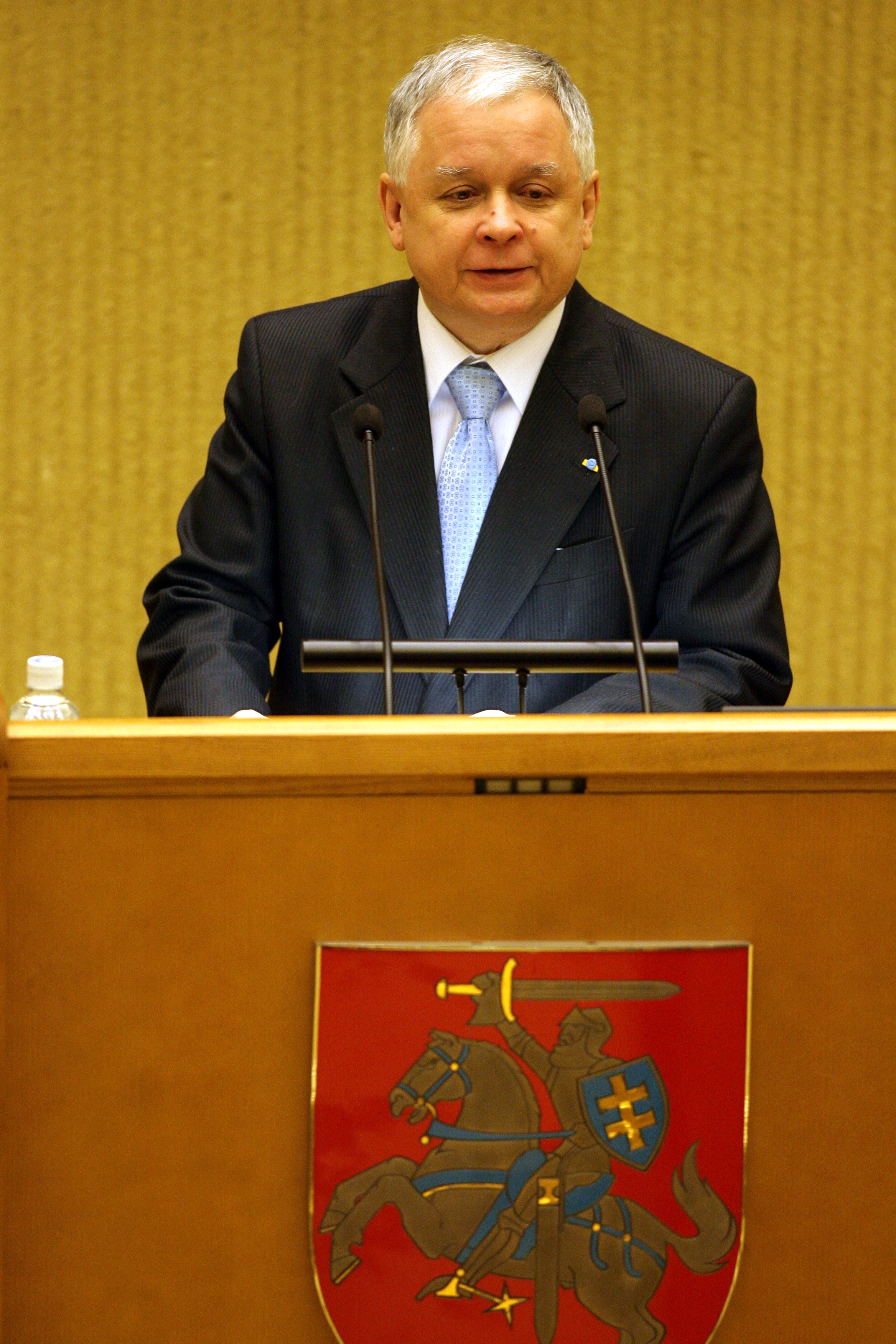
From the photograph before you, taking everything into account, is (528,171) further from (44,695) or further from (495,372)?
(44,695)

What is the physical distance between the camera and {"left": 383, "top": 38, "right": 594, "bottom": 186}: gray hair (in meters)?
1.71

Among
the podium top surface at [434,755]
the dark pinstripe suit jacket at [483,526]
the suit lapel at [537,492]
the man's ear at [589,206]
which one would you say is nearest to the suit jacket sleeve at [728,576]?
the dark pinstripe suit jacket at [483,526]

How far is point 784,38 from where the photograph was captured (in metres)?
3.00

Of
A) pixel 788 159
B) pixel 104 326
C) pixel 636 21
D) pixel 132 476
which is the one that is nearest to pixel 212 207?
pixel 104 326

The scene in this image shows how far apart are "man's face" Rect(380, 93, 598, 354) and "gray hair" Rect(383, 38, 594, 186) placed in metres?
0.01

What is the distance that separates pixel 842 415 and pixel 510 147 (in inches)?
63.1

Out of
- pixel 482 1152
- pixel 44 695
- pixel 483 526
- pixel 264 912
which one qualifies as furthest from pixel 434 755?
pixel 44 695

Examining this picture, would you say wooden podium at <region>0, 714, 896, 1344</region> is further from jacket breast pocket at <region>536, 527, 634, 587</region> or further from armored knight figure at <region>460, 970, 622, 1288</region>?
jacket breast pocket at <region>536, 527, 634, 587</region>

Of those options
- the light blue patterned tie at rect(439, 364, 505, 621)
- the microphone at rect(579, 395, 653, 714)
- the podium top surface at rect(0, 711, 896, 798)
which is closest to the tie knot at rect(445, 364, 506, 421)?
the light blue patterned tie at rect(439, 364, 505, 621)

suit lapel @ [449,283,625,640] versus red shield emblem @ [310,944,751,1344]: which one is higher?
suit lapel @ [449,283,625,640]

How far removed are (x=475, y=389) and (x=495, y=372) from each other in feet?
0.11

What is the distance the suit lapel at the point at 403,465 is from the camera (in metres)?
1.73

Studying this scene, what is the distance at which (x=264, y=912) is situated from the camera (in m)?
0.96

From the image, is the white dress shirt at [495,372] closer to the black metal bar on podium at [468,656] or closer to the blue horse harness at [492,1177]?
the black metal bar on podium at [468,656]
